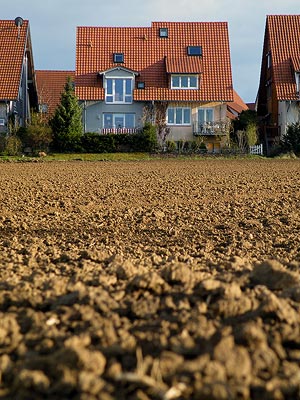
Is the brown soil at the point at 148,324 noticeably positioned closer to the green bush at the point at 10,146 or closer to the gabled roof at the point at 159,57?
the green bush at the point at 10,146

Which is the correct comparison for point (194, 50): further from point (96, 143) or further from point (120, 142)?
point (96, 143)

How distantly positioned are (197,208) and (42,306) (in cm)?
723

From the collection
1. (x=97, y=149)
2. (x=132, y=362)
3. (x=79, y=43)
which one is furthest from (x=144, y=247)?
(x=79, y=43)

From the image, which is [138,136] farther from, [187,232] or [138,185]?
[187,232]

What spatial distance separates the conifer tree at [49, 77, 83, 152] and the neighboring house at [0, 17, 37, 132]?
108 inches

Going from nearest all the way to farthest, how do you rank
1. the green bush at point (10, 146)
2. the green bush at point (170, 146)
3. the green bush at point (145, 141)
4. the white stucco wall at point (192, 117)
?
the green bush at point (10, 146) → the green bush at point (170, 146) → the green bush at point (145, 141) → the white stucco wall at point (192, 117)

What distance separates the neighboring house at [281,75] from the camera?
40.4m

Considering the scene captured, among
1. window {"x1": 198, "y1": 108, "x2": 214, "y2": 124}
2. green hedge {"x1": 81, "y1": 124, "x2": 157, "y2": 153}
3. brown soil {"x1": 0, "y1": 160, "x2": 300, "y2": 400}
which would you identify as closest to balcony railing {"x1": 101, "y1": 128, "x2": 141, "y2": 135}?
green hedge {"x1": 81, "y1": 124, "x2": 157, "y2": 153}

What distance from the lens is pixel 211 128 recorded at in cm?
4056

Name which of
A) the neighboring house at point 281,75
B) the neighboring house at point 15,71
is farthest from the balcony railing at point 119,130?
the neighboring house at point 281,75

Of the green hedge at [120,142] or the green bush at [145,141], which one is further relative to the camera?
the green bush at [145,141]

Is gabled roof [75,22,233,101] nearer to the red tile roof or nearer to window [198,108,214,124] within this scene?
window [198,108,214,124]

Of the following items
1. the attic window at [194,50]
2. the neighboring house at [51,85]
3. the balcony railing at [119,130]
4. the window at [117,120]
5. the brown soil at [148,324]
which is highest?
the attic window at [194,50]

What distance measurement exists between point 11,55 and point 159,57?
1053 centimetres
